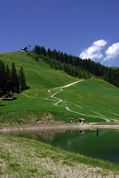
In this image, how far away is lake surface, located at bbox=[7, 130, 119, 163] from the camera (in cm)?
5331

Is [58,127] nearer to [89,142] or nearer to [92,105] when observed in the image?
[89,142]

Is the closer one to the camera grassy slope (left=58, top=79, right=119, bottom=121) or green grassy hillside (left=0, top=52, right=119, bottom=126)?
green grassy hillside (left=0, top=52, right=119, bottom=126)

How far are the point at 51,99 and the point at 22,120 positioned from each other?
93.2 ft

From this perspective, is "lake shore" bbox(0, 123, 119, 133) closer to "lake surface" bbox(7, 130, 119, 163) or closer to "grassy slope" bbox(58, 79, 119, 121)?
"lake surface" bbox(7, 130, 119, 163)

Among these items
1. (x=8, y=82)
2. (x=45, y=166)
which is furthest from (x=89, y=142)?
(x=8, y=82)

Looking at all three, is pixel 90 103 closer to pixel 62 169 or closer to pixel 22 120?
pixel 22 120

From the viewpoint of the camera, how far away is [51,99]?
127m

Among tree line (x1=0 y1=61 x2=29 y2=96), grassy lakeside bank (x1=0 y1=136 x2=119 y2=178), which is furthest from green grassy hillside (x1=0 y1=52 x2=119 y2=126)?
grassy lakeside bank (x1=0 y1=136 x2=119 y2=178)

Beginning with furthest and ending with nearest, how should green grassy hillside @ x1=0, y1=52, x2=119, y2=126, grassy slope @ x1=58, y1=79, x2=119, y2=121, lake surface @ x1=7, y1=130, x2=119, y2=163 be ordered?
grassy slope @ x1=58, y1=79, x2=119, y2=121 → green grassy hillside @ x1=0, y1=52, x2=119, y2=126 → lake surface @ x1=7, y1=130, x2=119, y2=163

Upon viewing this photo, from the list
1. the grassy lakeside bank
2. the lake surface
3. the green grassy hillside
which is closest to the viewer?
the grassy lakeside bank

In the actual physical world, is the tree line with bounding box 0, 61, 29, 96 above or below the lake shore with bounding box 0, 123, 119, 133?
above

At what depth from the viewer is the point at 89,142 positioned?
68938mm

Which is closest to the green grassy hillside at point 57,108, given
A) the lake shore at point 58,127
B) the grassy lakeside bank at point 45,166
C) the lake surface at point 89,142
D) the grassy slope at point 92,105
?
the grassy slope at point 92,105

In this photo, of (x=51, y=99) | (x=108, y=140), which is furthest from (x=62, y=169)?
(x=51, y=99)
